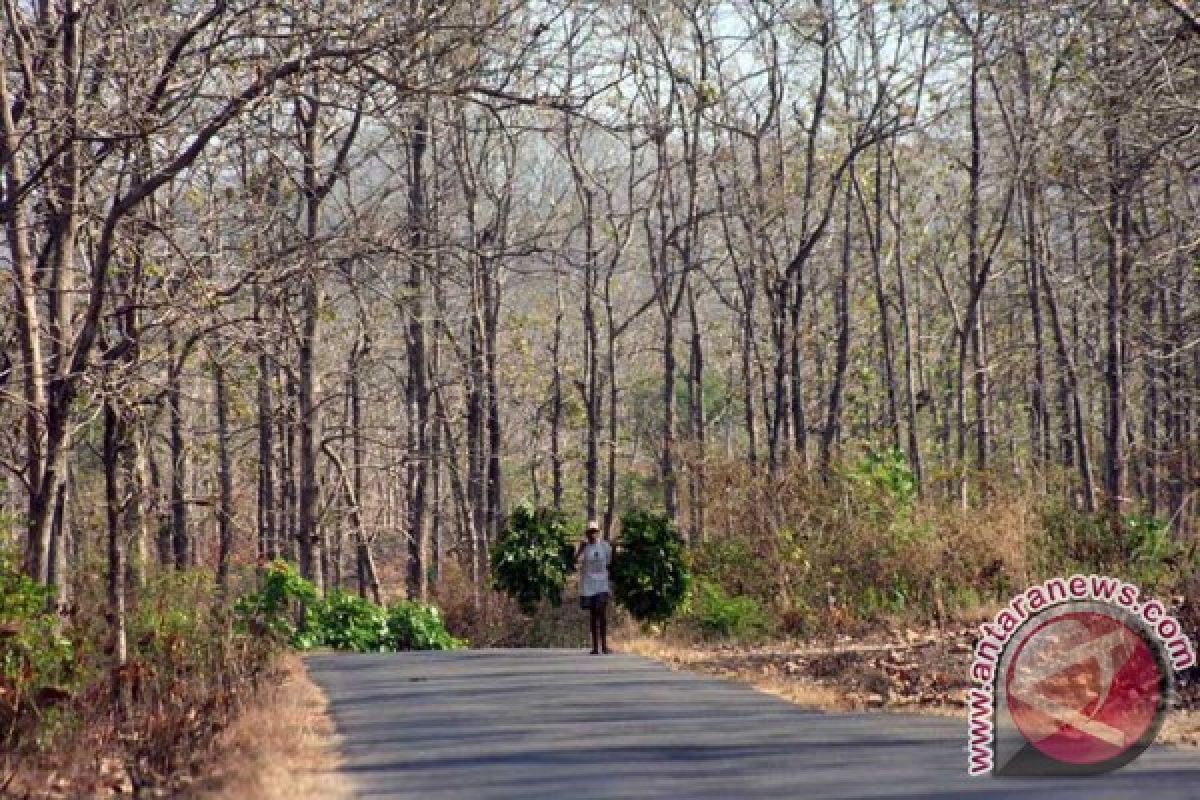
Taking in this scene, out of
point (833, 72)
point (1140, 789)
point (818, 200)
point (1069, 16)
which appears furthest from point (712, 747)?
point (818, 200)

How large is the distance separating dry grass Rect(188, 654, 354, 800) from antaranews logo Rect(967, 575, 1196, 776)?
13.2 ft

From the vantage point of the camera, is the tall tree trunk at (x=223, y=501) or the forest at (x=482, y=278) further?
the tall tree trunk at (x=223, y=501)

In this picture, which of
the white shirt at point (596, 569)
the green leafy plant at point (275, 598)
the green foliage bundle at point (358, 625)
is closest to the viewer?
the white shirt at point (596, 569)

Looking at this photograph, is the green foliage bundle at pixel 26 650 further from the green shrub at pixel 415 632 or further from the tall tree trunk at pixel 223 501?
the green shrub at pixel 415 632

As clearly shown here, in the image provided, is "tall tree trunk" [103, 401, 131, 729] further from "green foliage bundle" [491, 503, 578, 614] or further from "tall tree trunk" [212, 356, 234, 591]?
"green foliage bundle" [491, 503, 578, 614]

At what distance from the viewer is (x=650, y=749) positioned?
1327 centimetres

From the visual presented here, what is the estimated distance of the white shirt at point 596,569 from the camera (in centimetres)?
2591

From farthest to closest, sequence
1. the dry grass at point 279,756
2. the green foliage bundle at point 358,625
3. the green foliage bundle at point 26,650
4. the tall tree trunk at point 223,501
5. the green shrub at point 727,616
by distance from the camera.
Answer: the green foliage bundle at point 358,625
the green shrub at point 727,616
the tall tree trunk at point 223,501
the green foliage bundle at point 26,650
the dry grass at point 279,756

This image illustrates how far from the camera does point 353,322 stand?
50.7 metres

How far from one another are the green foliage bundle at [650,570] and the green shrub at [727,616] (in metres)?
0.50

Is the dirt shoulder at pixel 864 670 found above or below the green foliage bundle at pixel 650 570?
below

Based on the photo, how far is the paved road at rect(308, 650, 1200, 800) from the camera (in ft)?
35.9

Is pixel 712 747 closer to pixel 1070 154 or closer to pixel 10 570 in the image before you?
pixel 10 570

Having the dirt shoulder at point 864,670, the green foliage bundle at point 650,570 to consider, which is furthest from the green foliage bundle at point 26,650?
the green foliage bundle at point 650,570
